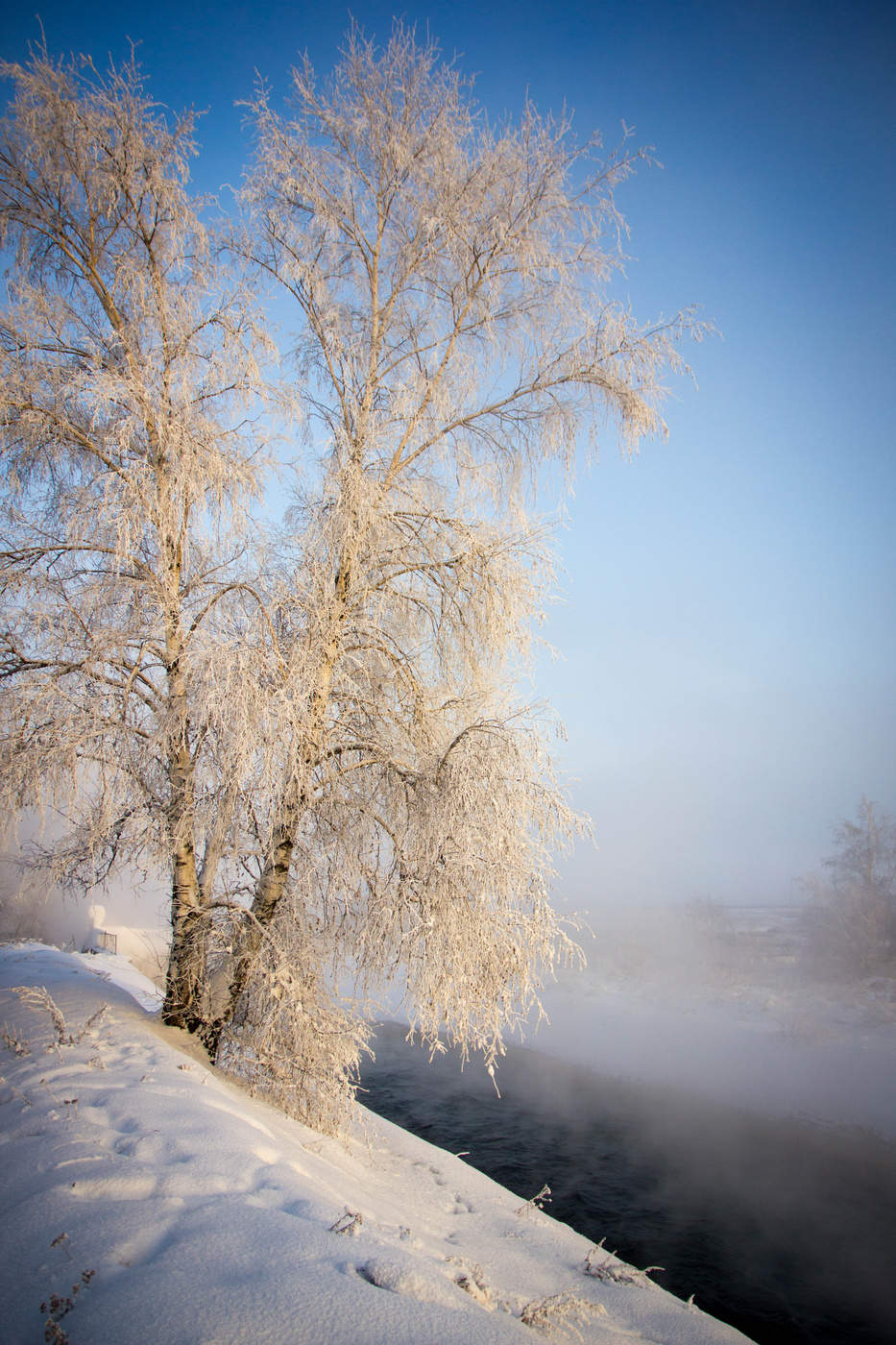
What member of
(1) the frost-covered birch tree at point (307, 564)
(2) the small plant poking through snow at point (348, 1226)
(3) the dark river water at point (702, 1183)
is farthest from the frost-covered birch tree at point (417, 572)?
(3) the dark river water at point (702, 1183)

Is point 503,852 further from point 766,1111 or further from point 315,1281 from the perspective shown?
point 766,1111

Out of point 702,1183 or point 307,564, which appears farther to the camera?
point 702,1183

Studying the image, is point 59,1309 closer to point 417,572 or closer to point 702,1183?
point 417,572

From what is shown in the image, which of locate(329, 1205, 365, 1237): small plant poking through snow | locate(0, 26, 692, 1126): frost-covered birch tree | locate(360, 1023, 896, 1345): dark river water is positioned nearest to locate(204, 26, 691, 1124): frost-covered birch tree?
locate(0, 26, 692, 1126): frost-covered birch tree

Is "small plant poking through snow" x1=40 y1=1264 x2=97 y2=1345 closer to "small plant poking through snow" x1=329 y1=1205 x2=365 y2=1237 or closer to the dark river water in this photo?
"small plant poking through snow" x1=329 y1=1205 x2=365 y2=1237

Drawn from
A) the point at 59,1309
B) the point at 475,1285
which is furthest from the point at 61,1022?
the point at 475,1285

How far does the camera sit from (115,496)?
4.66 m

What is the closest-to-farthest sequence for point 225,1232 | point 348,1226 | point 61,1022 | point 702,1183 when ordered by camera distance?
1. point 225,1232
2. point 348,1226
3. point 61,1022
4. point 702,1183

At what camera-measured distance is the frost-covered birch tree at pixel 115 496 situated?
453 centimetres

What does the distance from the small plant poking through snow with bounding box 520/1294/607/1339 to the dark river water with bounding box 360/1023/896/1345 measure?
564cm

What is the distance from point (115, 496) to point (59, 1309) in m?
4.50

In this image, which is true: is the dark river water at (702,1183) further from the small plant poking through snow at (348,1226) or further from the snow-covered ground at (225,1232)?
the small plant poking through snow at (348,1226)

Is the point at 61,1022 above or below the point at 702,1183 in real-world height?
above

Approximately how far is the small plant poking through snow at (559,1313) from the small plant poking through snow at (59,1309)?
1863 mm
